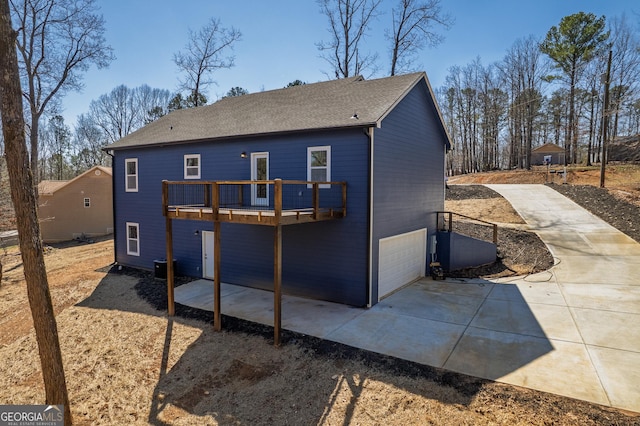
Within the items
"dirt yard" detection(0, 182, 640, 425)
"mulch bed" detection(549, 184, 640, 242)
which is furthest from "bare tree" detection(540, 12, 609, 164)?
"dirt yard" detection(0, 182, 640, 425)

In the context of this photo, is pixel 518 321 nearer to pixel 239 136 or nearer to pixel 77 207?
pixel 239 136

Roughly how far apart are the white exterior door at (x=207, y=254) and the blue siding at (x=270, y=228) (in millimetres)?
242

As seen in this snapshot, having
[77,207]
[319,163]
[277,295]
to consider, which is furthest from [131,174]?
[77,207]

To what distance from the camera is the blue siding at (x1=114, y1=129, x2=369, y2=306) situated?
367 inches

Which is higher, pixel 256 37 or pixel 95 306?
pixel 256 37

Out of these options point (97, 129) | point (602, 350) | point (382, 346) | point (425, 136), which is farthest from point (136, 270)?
point (97, 129)

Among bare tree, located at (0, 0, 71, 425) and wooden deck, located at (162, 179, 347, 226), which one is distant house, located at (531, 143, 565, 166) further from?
bare tree, located at (0, 0, 71, 425)

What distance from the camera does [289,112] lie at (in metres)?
11.5

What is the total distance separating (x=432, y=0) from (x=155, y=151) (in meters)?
19.5

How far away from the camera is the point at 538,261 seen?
12.8 metres

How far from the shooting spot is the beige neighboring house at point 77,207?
837 inches

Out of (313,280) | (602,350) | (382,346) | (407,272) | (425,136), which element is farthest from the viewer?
(425,136)

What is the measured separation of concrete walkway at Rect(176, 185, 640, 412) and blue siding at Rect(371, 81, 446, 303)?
181 cm

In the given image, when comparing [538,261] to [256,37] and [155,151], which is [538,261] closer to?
[155,151]
